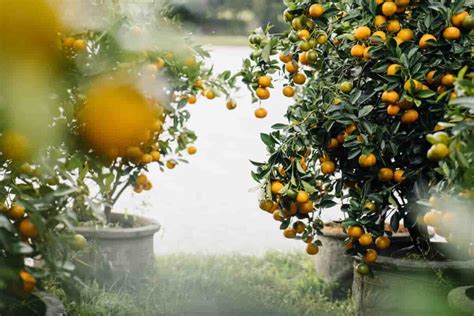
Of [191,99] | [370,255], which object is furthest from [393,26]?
[191,99]

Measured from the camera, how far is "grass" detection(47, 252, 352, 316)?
9.20 ft

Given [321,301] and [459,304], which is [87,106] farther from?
[321,301]

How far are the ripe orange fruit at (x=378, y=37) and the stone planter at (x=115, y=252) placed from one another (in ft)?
4.22

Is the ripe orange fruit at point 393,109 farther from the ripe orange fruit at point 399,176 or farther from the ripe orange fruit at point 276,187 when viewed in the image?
the ripe orange fruit at point 276,187

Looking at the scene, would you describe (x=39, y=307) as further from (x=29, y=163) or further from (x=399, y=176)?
(x=399, y=176)

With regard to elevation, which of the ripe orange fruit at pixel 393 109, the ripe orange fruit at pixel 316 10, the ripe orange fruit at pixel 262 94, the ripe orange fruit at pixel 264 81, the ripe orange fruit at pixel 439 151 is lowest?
the ripe orange fruit at pixel 439 151

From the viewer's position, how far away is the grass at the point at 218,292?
2.80m

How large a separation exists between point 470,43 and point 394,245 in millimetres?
842

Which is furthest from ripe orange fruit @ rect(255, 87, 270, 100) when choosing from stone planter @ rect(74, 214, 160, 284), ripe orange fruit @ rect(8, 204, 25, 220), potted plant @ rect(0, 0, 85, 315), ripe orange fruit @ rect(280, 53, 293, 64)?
ripe orange fruit @ rect(8, 204, 25, 220)

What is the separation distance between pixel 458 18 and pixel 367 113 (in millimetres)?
361

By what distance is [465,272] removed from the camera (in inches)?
92.7

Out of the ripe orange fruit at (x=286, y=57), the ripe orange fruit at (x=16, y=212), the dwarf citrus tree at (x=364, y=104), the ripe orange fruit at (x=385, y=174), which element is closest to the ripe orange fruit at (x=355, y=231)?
the dwarf citrus tree at (x=364, y=104)

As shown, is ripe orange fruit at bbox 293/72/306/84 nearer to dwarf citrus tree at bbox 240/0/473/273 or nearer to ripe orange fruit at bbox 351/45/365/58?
dwarf citrus tree at bbox 240/0/473/273

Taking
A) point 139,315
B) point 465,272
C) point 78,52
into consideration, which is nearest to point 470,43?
point 465,272
